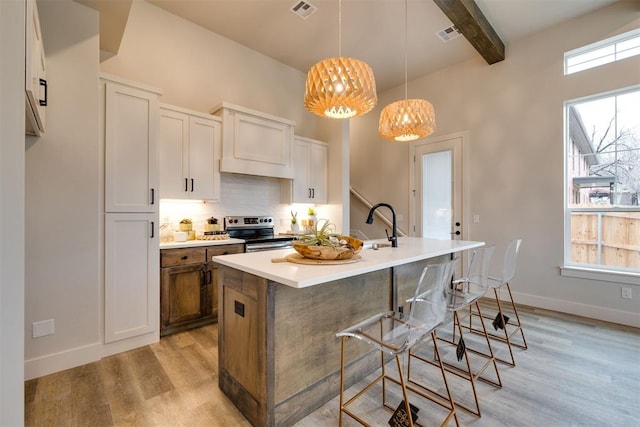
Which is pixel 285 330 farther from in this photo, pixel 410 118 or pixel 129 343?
pixel 410 118

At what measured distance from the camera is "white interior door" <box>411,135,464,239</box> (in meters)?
4.50

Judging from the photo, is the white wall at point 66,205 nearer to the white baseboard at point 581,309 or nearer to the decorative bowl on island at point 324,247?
the decorative bowl on island at point 324,247

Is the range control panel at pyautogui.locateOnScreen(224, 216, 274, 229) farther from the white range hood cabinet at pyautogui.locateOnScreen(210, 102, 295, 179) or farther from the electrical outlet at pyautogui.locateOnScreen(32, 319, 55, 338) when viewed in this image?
the electrical outlet at pyautogui.locateOnScreen(32, 319, 55, 338)

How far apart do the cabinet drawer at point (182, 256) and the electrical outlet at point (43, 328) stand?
0.88 metres

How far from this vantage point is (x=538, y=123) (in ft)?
12.4

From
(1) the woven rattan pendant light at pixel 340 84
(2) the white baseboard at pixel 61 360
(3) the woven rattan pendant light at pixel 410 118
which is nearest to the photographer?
(1) the woven rattan pendant light at pixel 340 84

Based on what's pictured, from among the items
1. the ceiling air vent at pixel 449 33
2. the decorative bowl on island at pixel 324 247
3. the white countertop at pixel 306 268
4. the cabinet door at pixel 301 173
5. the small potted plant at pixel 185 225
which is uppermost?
the ceiling air vent at pixel 449 33

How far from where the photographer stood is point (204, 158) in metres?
3.48

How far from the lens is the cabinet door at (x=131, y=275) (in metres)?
2.55

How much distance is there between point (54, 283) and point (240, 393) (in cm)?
175

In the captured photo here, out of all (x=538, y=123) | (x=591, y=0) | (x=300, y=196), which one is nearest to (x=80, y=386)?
(x=300, y=196)

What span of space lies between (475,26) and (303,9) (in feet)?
6.53

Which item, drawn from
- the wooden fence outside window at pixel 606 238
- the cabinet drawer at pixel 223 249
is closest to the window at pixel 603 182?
the wooden fence outside window at pixel 606 238

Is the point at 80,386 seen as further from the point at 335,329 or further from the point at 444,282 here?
the point at 444,282
